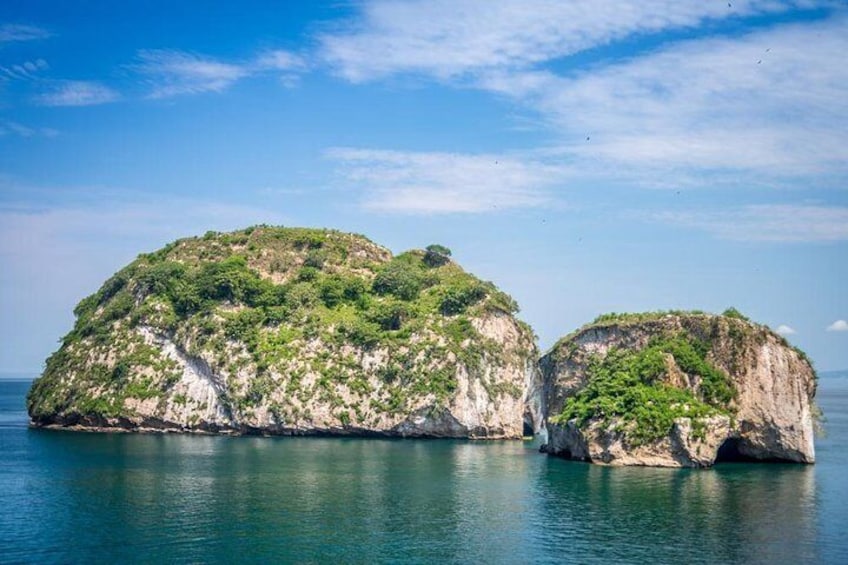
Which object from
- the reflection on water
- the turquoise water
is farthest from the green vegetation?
the turquoise water

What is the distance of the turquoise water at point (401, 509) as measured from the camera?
47969 mm

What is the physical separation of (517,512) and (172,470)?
111 feet

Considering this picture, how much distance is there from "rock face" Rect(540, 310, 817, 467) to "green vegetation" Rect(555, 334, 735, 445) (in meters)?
0.10

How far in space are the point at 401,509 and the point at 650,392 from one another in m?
31.3

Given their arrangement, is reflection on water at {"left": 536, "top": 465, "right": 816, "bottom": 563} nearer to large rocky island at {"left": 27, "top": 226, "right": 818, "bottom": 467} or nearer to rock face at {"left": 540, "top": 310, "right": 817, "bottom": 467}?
rock face at {"left": 540, "top": 310, "right": 817, "bottom": 467}

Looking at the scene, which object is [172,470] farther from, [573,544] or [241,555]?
[573,544]

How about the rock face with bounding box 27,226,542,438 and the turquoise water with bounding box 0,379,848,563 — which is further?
the rock face with bounding box 27,226,542,438

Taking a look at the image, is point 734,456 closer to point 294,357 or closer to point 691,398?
point 691,398

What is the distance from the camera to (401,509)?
2354 inches

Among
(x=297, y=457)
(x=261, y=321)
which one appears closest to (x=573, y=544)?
(x=297, y=457)

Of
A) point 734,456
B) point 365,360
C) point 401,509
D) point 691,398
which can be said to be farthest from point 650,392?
point 365,360

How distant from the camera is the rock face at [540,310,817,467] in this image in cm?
7756

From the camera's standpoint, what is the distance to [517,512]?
196ft

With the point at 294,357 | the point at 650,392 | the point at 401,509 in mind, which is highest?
the point at 294,357
